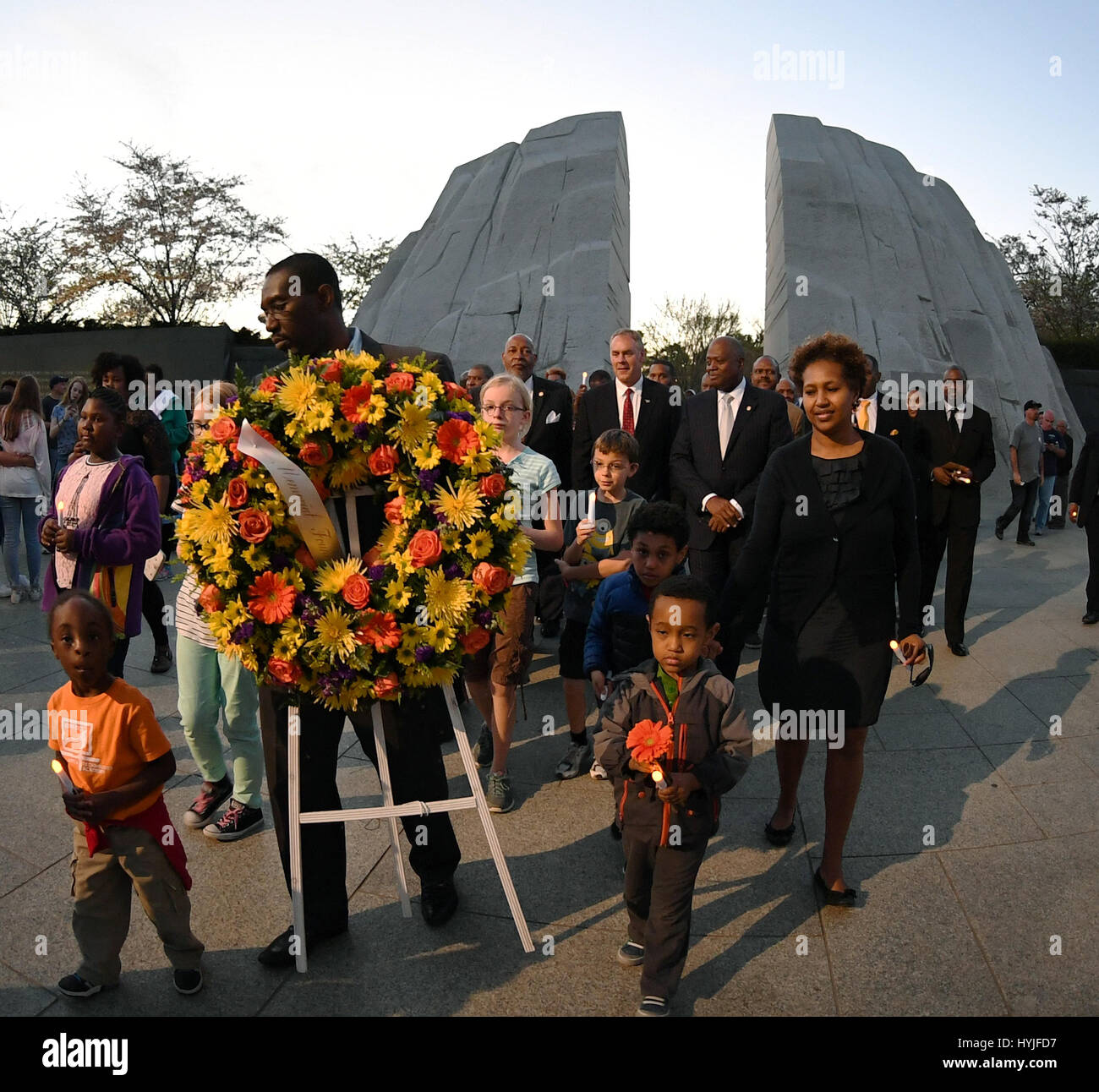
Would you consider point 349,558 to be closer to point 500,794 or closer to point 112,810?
point 112,810

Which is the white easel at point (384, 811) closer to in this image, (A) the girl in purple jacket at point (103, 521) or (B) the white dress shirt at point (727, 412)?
(A) the girl in purple jacket at point (103, 521)

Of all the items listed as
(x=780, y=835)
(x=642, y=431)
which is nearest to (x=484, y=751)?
(x=780, y=835)

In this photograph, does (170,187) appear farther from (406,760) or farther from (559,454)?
(406,760)

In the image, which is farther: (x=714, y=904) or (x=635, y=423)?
(x=635, y=423)

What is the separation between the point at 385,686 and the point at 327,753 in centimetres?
51

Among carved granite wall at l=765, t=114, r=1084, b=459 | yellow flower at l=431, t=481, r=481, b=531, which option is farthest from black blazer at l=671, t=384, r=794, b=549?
carved granite wall at l=765, t=114, r=1084, b=459

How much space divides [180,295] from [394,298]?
44.8 ft

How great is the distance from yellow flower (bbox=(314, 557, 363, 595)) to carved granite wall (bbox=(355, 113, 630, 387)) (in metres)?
16.7

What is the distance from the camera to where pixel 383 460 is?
2.96 meters

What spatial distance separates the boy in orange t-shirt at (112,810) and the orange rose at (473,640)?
1.02 metres

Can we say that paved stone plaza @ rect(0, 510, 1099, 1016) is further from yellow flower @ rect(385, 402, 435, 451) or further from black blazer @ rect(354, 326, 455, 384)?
black blazer @ rect(354, 326, 455, 384)

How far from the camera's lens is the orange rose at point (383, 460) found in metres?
2.95

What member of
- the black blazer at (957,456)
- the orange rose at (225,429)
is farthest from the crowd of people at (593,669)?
the black blazer at (957,456)

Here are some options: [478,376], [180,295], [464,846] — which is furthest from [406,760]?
[180,295]
